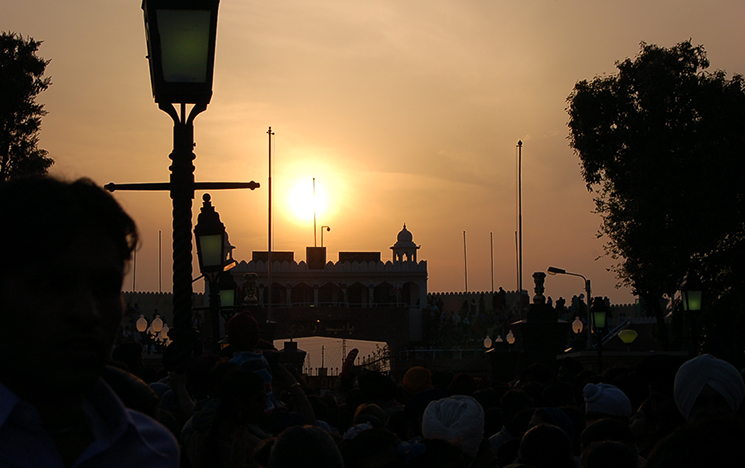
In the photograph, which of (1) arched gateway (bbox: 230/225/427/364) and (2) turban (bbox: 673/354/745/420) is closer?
(2) turban (bbox: 673/354/745/420)

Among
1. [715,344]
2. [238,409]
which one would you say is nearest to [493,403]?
[238,409]

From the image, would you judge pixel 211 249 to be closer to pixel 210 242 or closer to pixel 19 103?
pixel 210 242

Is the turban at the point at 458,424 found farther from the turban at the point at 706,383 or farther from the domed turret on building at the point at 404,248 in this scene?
the domed turret on building at the point at 404,248

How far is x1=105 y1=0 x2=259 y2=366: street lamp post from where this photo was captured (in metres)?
5.28

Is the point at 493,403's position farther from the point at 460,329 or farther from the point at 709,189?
the point at 460,329

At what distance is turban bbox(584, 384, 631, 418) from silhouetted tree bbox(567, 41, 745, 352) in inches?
843

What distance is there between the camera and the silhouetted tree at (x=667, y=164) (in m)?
25.5

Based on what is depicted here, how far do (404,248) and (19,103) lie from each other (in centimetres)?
5093

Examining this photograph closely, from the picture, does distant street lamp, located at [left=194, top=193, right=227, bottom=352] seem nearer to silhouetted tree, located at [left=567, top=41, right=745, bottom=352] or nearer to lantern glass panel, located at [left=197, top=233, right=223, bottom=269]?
lantern glass panel, located at [left=197, top=233, right=223, bottom=269]

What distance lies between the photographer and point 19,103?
79.3 feet

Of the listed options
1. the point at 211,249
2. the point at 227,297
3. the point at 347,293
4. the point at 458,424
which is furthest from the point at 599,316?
the point at 347,293

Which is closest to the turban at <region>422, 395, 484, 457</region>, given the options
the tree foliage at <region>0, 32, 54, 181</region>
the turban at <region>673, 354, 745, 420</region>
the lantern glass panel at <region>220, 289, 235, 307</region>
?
the turban at <region>673, 354, 745, 420</region>

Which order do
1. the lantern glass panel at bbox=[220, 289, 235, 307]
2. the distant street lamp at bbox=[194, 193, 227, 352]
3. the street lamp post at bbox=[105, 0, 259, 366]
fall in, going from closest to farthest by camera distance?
the street lamp post at bbox=[105, 0, 259, 366]
the distant street lamp at bbox=[194, 193, 227, 352]
the lantern glass panel at bbox=[220, 289, 235, 307]

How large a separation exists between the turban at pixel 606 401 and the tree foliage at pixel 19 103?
68.7 ft
